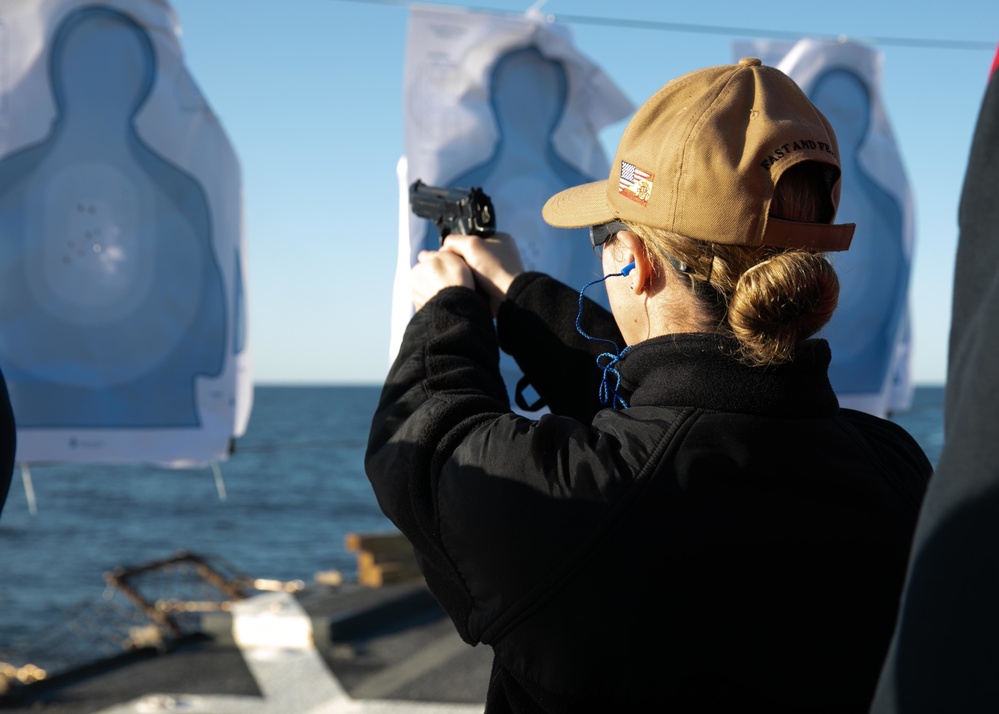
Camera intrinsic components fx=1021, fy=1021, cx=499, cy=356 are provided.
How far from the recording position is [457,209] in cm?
173

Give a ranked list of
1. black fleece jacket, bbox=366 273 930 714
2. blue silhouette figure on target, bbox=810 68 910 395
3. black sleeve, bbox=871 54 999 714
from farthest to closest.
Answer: blue silhouette figure on target, bbox=810 68 910 395, black fleece jacket, bbox=366 273 930 714, black sleeve, bbox=871 54 999 714

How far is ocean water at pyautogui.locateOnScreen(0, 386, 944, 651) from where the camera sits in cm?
2539

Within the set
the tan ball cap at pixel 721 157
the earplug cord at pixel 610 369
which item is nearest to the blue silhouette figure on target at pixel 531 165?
the earplug cord at pixel 610 369

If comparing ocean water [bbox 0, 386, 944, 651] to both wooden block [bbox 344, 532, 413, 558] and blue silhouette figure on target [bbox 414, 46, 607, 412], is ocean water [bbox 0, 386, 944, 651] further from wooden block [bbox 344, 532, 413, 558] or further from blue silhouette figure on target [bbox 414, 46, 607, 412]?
blue silhouette figure on target [bbox 414, 46, 607, 412]

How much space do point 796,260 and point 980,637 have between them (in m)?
0.57

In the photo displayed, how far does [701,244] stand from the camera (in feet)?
3.56

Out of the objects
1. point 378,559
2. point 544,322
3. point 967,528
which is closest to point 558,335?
point 544,322

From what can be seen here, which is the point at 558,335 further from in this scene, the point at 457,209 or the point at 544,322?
the point at 457,209

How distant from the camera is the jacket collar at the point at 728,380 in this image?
3.43 ft

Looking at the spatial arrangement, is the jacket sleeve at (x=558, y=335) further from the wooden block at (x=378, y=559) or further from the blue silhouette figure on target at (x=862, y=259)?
the wooden block at (x=378, y=559)

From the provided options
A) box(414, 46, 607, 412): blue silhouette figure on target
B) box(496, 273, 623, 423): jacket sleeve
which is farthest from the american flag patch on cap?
box(414, 46, 607, 412): blue silhouette figure on target

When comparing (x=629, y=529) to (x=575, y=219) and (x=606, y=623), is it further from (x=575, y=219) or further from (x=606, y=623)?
(x=575, y=219)

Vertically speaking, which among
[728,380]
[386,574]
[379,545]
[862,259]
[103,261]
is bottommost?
[386,574]

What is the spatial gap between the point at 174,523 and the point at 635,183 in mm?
37401
